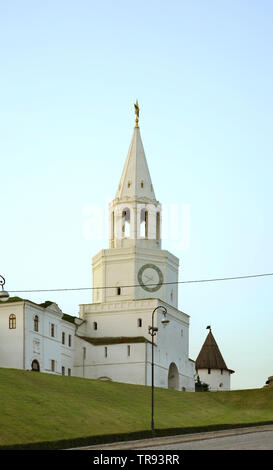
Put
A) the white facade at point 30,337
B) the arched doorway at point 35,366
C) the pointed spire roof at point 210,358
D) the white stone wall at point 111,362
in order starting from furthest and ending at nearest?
the pointed spire roof at point 210,358, the white stone wall at point 111,362, the arched doorway at point 35,366, the white facade at point 30,337

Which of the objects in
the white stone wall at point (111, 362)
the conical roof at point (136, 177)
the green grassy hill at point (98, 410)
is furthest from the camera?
the conical roof at point (136, 177)

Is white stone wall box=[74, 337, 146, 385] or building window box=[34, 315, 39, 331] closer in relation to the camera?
building window box=[34, 315, 39, 331]

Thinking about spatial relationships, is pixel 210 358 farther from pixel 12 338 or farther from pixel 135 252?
pixel 12 338

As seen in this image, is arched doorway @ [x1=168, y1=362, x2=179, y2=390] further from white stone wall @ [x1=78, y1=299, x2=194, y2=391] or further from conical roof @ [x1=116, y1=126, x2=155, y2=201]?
conical roof @ [x1=116, y1=126, x2=155, y2=201]

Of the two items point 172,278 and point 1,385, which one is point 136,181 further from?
point 1,385

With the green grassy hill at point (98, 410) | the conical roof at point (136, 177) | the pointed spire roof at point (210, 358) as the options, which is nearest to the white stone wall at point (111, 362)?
the green grassy hill at point (98, 410)

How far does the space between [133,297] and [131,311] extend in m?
1.61

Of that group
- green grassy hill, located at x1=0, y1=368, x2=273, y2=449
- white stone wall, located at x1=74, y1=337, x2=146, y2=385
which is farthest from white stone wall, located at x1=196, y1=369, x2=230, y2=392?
green grassy hill, located at x1=0, y1=368, x2=273, y2=449

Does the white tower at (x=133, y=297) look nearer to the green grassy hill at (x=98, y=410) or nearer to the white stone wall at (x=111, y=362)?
the white stone wall at (x=111, y=362)

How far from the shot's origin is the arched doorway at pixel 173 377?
101812mm

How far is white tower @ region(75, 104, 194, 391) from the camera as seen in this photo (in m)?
98.1

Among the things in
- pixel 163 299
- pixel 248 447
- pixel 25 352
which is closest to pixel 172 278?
pixel 163 299

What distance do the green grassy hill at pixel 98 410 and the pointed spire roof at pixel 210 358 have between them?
1344 inches

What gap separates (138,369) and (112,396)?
73.8 ft
